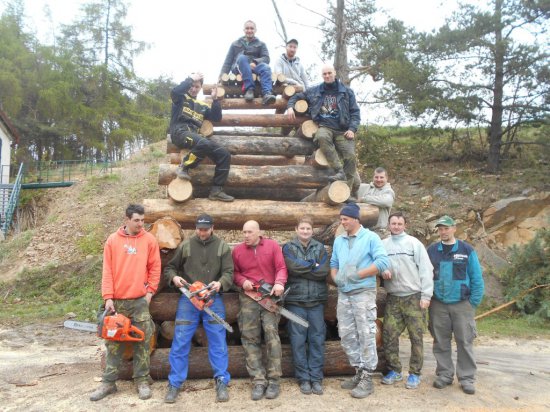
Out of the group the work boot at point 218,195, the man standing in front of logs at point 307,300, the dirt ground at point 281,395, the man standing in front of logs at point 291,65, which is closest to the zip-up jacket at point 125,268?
the dirt ground at point 281,395

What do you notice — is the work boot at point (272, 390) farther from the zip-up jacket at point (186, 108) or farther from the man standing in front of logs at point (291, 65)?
the man standing in front of logs at point (291, 65)

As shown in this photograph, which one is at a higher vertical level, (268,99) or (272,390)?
(268,99)

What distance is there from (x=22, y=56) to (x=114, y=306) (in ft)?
87.4

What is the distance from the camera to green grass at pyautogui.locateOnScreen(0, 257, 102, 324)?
1105 centimetres

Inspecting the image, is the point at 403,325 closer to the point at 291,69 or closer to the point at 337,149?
the point at 337,149

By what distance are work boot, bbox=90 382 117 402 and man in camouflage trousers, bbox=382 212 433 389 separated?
3398mm

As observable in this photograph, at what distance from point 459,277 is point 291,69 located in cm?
666

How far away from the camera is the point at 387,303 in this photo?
19.5ft

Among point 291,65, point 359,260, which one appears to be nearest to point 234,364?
point 359,260

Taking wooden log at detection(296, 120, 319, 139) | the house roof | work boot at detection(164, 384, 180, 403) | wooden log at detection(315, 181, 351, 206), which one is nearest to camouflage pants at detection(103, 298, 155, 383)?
work boot at detection(164, 384, 180, 403)

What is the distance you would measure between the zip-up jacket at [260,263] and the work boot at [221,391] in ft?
3.90

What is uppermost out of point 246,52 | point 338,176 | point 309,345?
point 246,52

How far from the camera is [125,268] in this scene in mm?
5520

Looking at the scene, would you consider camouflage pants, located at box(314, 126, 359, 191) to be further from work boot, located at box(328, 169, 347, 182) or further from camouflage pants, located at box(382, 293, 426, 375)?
camouflage pants, located at box(382, 293, 426, 375)
